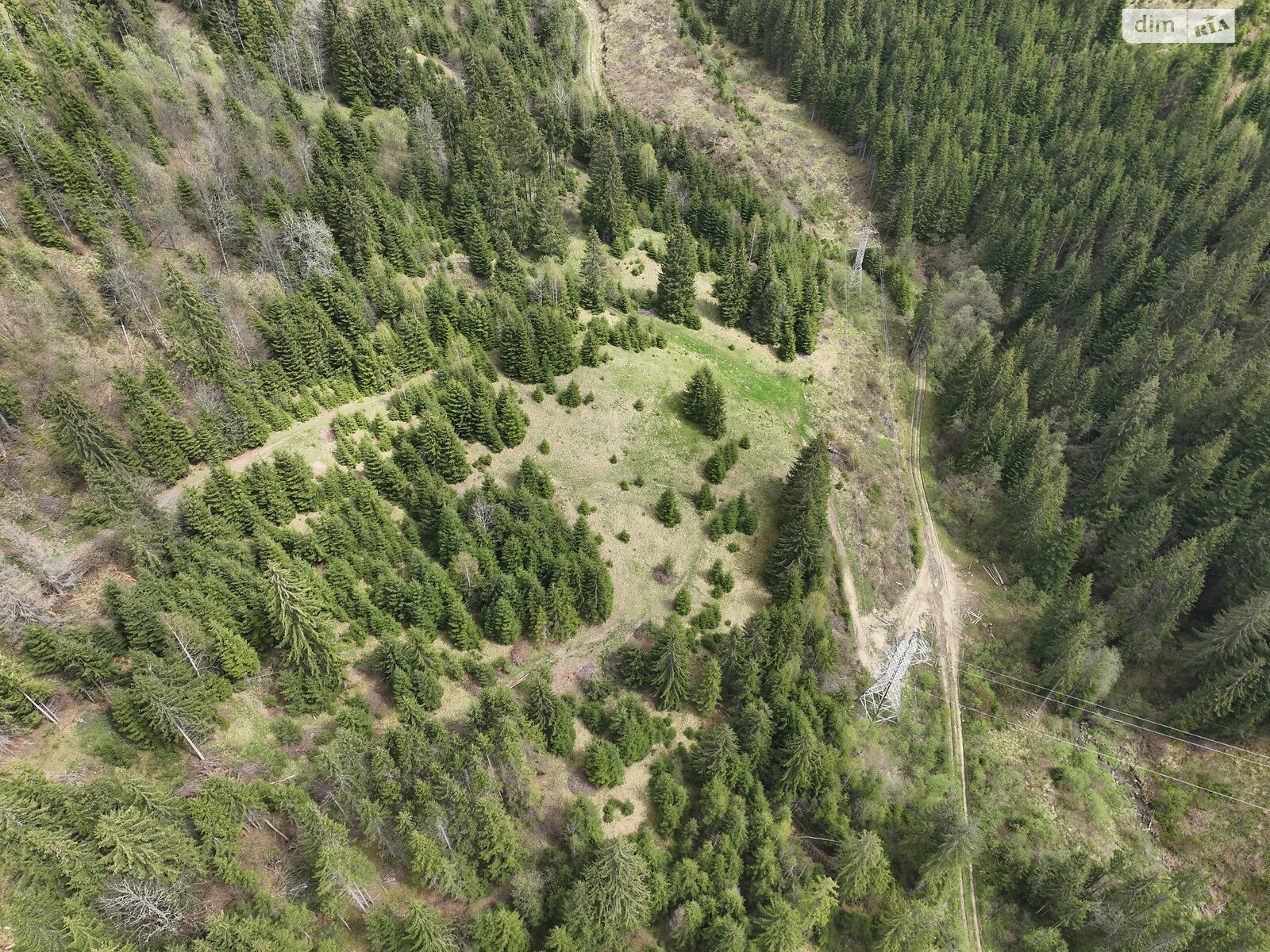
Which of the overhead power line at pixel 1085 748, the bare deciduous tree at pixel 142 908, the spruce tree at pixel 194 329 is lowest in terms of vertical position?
the overhead power line at pixel 1085 748

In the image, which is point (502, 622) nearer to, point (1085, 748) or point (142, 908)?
point (142, 908)

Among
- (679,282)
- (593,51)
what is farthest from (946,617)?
(593,51)

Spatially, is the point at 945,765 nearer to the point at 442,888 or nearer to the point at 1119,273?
the point at 442,888

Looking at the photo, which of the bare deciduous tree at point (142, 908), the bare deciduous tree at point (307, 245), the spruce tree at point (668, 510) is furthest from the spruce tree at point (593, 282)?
the bare deciduous tree at point (142, 908)

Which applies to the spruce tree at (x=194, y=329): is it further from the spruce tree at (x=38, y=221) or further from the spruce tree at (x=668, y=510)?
the spruce tree at (x=668, y=510)

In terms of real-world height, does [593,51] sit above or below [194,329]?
above

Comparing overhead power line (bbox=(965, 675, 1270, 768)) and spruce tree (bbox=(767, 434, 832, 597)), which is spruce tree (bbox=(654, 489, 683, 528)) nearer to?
spruce tree (bbox=(767, 434, 832, 597))

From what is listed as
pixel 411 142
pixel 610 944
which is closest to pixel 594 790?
pixel 610 944
